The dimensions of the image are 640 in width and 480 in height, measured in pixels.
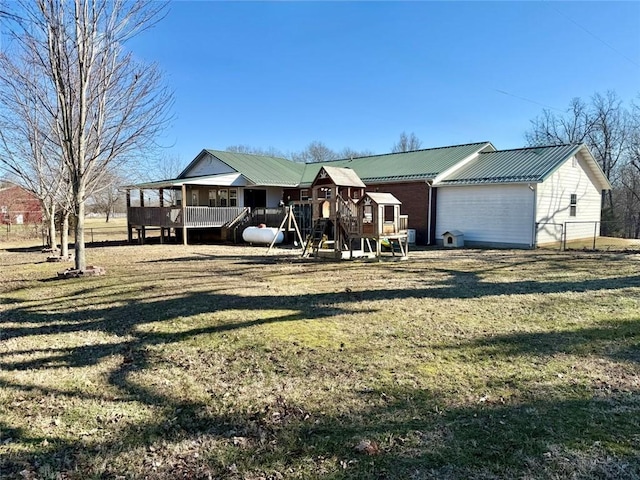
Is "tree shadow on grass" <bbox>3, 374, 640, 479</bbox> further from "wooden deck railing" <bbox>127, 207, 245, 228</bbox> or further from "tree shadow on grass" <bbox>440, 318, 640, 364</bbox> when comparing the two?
"wooden deck railing" <bbox>127, 207, 245, 228</bbox>

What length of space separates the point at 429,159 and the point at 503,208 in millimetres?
5547

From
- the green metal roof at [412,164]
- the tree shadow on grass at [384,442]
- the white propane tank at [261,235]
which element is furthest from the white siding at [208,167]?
the tree shadow on grass at [384,442]

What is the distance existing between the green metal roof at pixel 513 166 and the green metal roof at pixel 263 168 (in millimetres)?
9150

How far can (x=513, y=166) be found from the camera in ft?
60.9

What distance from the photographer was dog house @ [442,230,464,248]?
61.0 feet

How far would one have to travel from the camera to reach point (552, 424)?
326 centimetres

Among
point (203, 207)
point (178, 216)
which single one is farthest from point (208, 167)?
point (178, 216)

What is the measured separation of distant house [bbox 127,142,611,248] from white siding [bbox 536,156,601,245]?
0.04 metres

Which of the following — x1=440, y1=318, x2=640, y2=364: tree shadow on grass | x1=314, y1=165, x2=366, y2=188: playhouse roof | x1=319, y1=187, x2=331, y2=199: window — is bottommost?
x1=440, y1=318, x2=640, y2=364: tree shadow on grass

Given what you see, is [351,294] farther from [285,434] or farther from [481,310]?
[285,434]

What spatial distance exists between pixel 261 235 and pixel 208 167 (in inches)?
329

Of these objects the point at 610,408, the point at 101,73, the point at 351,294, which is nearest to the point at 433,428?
the point at 610,408

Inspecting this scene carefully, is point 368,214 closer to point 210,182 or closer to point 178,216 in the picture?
point 178,216

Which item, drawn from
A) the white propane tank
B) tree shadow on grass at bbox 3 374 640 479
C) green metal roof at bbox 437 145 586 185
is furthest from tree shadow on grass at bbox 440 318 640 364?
the white propane tank
